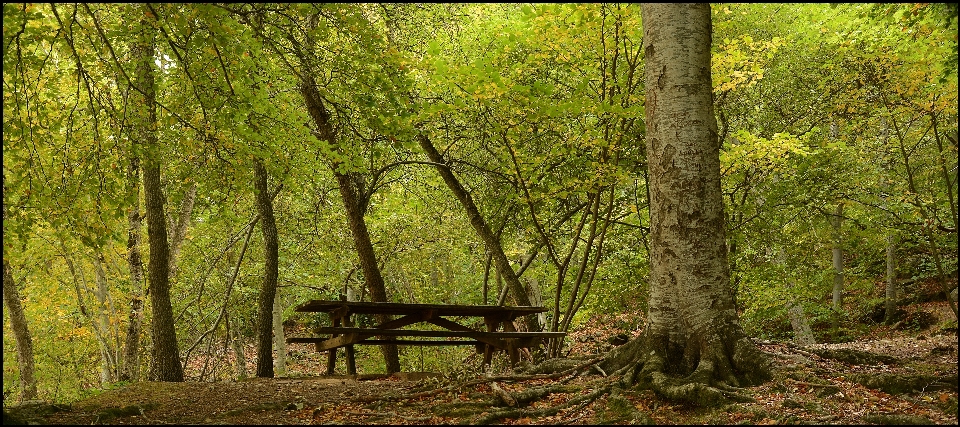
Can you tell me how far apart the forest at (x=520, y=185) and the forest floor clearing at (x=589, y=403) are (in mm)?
33

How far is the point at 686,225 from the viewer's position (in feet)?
18.0

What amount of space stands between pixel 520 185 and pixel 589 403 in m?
4.60

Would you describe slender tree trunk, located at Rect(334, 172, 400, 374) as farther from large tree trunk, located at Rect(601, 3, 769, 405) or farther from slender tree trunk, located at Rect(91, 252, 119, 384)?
slender tree trunk, located at Rect(91, 252, 119, 384)

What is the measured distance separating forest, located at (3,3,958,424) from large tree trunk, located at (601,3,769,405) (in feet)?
0.08

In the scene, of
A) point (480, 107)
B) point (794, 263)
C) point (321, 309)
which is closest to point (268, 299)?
point (321, 309)

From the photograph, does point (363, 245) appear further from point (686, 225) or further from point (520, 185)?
point (686, 225)

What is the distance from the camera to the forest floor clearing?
457cm

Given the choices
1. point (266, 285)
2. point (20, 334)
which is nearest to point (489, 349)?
point (266, 285)

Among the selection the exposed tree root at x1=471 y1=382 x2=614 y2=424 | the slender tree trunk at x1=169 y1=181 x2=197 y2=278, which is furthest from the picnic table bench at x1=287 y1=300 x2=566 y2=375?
the slender tree trunk at x1=169 y1=181 x2=197 y2=278

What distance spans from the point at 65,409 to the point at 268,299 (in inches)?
202

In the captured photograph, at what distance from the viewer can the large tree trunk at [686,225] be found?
538 cm

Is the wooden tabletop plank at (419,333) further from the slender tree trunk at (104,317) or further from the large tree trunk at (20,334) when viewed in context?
the slender tree trunk at (104,317)

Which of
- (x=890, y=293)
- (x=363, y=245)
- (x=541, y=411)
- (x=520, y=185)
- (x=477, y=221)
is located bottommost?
(x=541, y=411)

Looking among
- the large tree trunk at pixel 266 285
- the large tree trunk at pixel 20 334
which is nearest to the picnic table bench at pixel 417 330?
the large tree trunk at pixel 266 285
